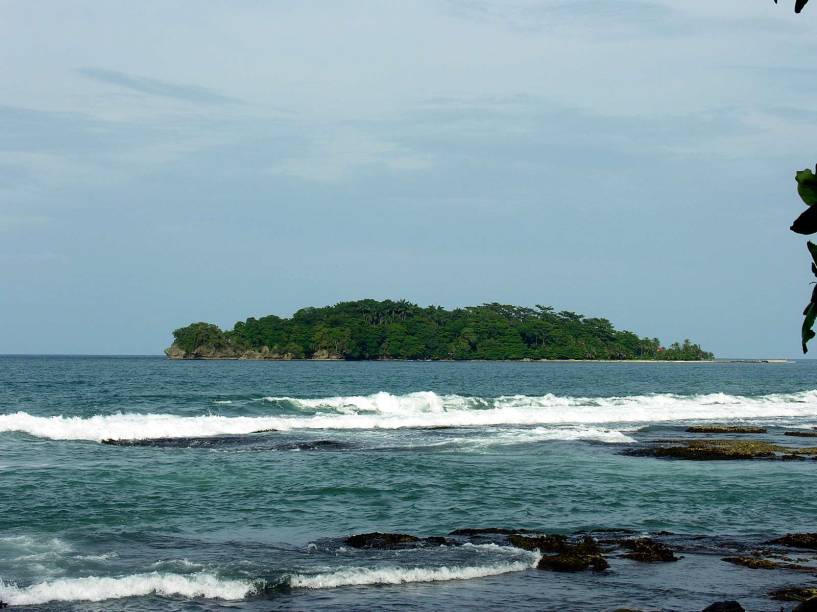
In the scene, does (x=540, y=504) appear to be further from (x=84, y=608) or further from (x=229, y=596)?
(x=84, y=608)

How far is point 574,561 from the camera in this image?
13.3 m

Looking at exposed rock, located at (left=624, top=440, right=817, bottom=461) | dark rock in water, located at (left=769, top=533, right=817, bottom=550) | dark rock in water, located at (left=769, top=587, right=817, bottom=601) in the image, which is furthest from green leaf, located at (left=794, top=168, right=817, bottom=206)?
exposed rock, located at (left=624, top=440, right=817, bottom=461)

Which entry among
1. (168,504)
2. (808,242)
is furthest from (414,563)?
(808,242)

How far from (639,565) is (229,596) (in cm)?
560

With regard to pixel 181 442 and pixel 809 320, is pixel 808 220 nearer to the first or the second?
pixel 809 320

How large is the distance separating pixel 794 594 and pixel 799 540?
3.58 metres

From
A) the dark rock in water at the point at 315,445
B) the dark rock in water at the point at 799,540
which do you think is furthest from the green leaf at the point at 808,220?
the dark rock in water at the point at 315,445

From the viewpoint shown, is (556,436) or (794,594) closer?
(794,594)

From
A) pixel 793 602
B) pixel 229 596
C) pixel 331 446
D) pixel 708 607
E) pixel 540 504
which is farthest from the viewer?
pixel 331 446

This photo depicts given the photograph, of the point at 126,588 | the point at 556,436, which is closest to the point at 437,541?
the point at 126,588

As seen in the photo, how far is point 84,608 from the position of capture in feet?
37.7

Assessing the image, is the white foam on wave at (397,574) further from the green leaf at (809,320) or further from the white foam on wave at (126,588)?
the green leaf at (809,320)

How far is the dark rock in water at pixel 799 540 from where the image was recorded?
14553 millimetres

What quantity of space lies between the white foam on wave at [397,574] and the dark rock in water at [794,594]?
329 cm
